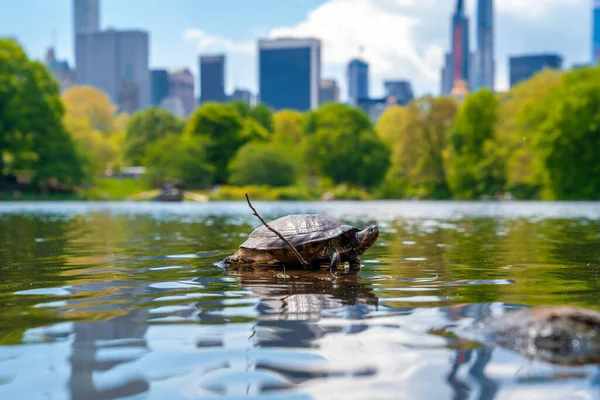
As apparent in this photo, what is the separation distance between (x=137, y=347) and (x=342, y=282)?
3.75m

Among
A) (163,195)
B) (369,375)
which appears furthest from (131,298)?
(163,195)

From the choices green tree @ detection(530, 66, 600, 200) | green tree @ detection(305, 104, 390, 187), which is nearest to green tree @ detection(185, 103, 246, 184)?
green tree @ detection(305, 104, 390, 187)

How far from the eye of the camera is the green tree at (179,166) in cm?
9112

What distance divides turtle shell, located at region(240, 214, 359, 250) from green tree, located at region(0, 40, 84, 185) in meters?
63.2

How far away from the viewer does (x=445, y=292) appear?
7.54 metres

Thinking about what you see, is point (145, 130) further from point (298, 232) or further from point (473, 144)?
point (298, 232)

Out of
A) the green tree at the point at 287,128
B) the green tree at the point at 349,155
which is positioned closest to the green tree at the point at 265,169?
the green tree at the point at 349,155

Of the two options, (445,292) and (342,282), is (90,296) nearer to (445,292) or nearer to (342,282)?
(342,282)

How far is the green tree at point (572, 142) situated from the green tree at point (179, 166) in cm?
4211

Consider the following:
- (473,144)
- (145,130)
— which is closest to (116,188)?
(145,130)

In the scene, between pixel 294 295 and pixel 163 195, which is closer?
pixel 294 295

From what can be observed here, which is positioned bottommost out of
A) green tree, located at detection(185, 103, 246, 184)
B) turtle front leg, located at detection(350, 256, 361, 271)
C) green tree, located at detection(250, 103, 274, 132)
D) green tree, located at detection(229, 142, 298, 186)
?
turtle front leg, located at detection(350, 256, 361, 271)

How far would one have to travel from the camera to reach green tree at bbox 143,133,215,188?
91125mm

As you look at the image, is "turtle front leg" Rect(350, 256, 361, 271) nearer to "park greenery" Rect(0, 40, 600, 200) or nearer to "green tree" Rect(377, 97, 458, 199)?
"park greenery" Rect(0, 40, 600, 200)
